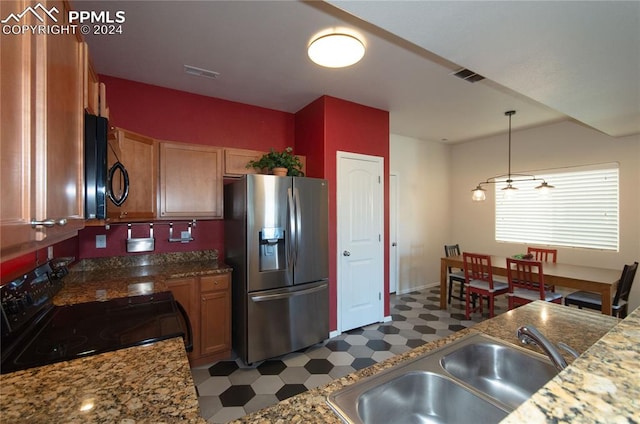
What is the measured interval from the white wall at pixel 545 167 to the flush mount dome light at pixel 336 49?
13.0 ft

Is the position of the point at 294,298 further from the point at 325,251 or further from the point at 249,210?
the point at 249,210

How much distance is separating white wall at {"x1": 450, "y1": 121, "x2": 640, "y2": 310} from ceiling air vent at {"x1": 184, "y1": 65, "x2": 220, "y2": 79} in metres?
4.60

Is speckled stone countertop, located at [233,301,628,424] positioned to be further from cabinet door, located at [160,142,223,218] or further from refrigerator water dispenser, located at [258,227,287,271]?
cabinet door, located at [160,142,223,218]

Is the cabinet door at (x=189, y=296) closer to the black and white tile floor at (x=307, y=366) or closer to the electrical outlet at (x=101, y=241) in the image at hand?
the black and white tile floor at (x=307, y=366)

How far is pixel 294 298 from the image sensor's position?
273 centimetres

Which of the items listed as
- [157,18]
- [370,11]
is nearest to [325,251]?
[370,11]

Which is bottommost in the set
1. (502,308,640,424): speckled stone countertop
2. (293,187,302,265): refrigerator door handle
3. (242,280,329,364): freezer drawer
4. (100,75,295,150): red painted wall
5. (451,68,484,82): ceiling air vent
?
(242,280,329,364): freezer drawer

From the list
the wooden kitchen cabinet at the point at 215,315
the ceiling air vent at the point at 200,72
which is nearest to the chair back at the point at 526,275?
the wooden kitchen cabinet at the point at 215,315

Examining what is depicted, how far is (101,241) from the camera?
8.70ft

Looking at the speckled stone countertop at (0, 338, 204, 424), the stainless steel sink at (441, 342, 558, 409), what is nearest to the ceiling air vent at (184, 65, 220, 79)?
the speckled stone countertop at (0, 338, 204, 424)

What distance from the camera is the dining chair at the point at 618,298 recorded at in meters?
2.90

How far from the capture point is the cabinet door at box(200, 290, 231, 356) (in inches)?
101

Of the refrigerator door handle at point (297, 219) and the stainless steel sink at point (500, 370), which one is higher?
the refrigerator door handle at point (297, 219)

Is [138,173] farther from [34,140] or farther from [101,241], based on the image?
[34,140]
